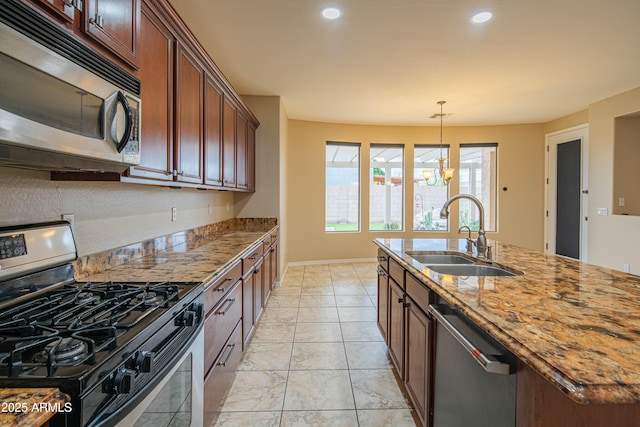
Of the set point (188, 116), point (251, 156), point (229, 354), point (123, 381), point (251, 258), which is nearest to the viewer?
point (123, 381)

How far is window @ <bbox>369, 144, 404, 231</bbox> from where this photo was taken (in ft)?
21.1

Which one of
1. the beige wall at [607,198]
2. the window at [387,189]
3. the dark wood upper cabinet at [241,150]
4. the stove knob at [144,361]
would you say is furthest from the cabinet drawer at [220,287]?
the beige wall at [607,198]

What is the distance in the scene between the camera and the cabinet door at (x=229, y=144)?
9.84 feet

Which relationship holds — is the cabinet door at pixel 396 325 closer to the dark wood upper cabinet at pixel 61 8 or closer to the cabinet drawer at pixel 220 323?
the cabinet drawer at pixel 220 323

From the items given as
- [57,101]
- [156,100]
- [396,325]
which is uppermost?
[156,100]

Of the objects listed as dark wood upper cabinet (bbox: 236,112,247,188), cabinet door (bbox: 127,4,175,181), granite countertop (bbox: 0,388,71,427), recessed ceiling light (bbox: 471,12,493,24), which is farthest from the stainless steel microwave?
recessed ceiling light (bbox: 471,12,493,24)

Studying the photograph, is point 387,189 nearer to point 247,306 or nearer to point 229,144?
point 229,144

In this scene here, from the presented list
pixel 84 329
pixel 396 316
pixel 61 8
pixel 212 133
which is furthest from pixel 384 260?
pixel 61 8

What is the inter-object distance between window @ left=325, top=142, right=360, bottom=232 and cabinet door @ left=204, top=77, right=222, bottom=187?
3.59m

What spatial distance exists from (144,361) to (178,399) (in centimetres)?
40

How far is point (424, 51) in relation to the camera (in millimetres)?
3182

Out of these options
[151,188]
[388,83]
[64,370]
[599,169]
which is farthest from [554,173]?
[64,370]

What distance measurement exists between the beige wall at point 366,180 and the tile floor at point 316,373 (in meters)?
2.25

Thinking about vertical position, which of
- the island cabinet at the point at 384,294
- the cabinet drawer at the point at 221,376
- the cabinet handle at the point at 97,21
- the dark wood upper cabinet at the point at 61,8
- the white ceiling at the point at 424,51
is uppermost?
the white ceiling at the point at 424,51
